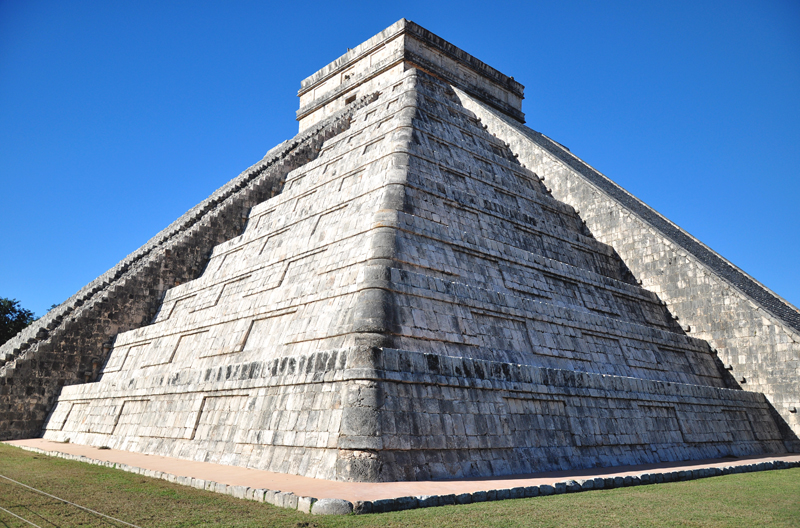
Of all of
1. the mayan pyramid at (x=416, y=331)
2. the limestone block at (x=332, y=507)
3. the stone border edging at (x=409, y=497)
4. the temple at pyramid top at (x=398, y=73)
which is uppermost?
the temple at pyramid top at (x=398, y=73)

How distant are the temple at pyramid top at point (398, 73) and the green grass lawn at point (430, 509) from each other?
693 inches

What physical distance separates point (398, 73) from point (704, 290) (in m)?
12.7

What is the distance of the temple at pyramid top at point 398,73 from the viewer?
71.7ft

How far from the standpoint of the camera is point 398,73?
2147 centimetres

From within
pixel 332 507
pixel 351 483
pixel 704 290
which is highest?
pixel 704 290

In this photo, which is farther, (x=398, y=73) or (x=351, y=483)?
(x=398, y=73)

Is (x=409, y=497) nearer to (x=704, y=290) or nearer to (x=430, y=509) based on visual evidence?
(x=430, y=509)

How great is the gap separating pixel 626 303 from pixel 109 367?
43.3ft

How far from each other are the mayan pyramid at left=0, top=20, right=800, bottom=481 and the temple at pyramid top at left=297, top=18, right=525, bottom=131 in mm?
2529

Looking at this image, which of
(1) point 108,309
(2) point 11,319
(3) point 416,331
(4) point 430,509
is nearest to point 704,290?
(3) point 416,331

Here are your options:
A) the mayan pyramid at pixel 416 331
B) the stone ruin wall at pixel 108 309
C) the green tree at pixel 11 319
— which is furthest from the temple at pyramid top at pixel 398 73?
the green tree at pixel 11 319

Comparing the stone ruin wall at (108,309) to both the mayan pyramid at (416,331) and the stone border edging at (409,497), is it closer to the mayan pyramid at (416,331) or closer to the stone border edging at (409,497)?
the mayan pyramid at (416,331)

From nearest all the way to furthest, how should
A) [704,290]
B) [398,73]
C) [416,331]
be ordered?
[416,331], [704,290], [398,73]

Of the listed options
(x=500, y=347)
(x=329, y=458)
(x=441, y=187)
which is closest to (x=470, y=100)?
(x=441, y=187)
